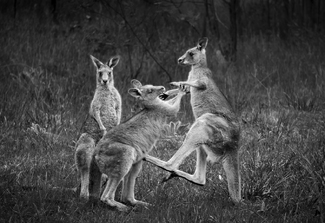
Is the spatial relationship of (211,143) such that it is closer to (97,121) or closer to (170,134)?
(97,121)

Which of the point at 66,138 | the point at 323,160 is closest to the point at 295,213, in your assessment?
the point at 323,160

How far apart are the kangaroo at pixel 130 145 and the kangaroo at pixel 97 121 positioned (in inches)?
10.1

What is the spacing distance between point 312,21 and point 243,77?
7842 mm

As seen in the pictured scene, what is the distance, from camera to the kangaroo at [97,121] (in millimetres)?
5629

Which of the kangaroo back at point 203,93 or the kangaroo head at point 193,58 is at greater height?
the kangaroo head at point 193,58

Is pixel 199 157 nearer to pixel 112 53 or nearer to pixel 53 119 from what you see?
pixel 53 119

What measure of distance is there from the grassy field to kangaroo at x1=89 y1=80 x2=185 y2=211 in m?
0.28

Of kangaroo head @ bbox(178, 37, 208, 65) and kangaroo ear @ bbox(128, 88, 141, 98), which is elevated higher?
kangaroo head @ bbox(178, 37, 208, 65)

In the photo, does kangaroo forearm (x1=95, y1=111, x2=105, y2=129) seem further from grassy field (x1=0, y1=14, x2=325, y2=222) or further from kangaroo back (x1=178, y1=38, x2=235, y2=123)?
kangaroo back (x1=178, y1=38, x2=235, y2=123)

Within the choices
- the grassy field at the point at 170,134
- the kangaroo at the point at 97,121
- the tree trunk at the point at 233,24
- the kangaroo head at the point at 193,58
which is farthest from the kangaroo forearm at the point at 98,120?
the tree trunk at the point at 233,24

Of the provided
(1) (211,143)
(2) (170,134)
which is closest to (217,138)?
(1) (211,143)

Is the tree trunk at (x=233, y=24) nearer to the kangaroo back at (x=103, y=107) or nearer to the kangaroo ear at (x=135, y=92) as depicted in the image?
the kangaroo back at (x=103, y=107)

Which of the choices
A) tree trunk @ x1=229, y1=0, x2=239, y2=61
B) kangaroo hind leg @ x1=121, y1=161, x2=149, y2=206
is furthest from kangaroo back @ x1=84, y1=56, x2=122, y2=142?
tree trunk @ x1=229, y1=0, x2=239, y2=61

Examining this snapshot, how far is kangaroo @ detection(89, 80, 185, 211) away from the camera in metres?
5.09
